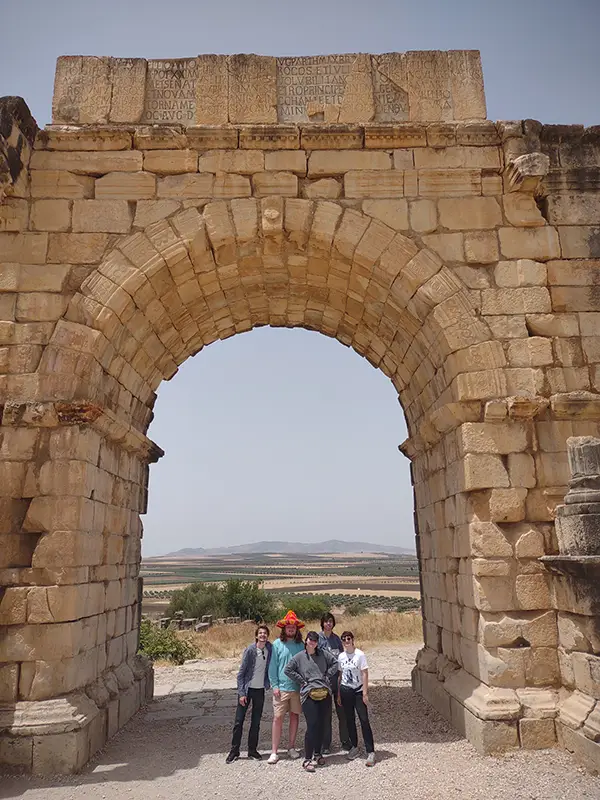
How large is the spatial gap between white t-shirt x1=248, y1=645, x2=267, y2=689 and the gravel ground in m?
0.66

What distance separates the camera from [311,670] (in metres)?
5.67

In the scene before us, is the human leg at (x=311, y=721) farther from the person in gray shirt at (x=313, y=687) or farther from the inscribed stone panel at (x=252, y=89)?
the inscribed stone panel at (x=252, y=89)

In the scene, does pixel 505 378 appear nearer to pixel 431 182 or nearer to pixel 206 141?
pixel 431 182

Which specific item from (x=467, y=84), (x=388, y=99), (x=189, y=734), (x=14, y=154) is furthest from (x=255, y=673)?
(x=467, y=84)

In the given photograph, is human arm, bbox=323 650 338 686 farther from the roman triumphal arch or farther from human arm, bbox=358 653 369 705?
the roman triumphal arch

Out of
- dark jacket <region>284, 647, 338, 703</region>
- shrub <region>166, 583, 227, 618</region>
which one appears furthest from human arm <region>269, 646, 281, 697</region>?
shrub <region>166, 583, 227, 618</region>

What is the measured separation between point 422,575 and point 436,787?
12.0 ft

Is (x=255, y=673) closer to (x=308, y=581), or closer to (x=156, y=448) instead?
(x=156, y=448)

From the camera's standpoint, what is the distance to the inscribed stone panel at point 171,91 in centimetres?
716

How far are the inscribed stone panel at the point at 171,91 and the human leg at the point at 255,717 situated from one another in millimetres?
6376

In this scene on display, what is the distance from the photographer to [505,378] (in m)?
6.14

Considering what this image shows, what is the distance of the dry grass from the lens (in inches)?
541

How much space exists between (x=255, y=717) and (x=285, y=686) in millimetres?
440

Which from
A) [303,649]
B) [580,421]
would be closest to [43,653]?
[303,649]
